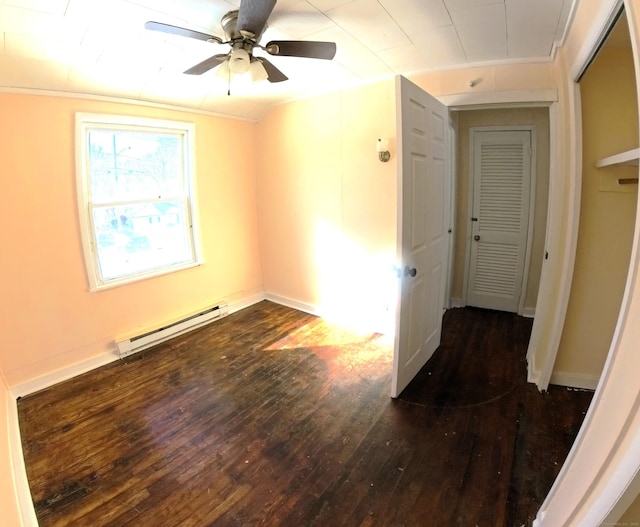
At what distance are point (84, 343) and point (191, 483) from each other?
5.99ft

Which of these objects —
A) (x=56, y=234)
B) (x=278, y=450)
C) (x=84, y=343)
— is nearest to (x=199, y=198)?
(x=56, y=234)

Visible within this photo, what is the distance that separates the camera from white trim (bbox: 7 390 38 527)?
1.48 meters

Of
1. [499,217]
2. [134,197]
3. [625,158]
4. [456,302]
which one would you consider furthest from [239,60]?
[456,302]

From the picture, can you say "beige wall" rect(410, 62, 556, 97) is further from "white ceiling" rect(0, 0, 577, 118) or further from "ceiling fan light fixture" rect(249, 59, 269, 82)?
"ceiling fan light fixture" rect(249, 59, 269, 82)

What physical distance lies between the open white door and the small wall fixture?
0.54m

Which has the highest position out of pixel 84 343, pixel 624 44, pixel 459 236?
pixel 624 44

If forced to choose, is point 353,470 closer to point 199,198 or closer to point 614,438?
point 614,438

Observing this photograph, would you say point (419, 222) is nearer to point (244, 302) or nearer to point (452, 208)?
point (452, 208)

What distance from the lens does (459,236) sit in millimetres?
3725

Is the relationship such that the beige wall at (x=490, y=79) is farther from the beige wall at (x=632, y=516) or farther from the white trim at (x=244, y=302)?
the white trim at (x=244, y=302)

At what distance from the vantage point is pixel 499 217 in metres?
3.48

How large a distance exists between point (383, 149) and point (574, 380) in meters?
2.38

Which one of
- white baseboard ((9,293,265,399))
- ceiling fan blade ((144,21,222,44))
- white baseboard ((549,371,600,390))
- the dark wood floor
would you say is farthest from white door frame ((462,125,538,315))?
white baseboard ((9,293,265,399))

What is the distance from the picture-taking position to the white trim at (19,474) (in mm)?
1479
